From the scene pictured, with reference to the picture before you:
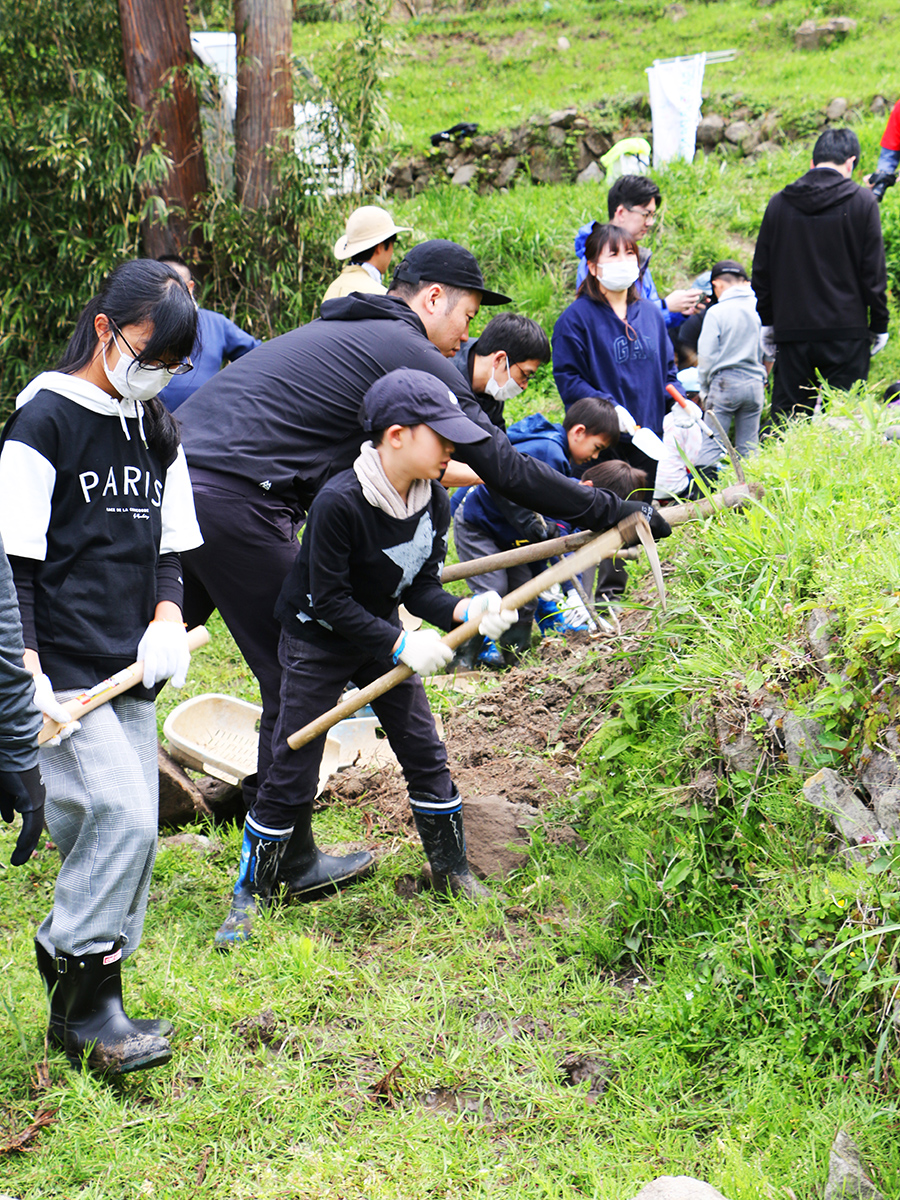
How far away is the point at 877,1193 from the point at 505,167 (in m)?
11.2

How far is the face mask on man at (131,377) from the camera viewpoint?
2.42 m

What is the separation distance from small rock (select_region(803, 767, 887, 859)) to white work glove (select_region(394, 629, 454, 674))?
100 centimetres

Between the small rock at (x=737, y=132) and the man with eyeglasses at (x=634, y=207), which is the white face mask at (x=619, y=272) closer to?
the man with eyeglasses at (x=634, y=207)

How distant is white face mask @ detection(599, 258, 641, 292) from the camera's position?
4867 mm

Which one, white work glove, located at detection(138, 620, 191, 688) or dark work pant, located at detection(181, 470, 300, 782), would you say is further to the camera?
dark work pant, located at detection(181, 470, 300, 782)

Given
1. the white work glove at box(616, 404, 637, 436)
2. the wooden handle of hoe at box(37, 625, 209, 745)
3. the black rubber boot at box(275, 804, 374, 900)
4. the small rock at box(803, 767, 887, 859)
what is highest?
the white work glove at box(616, 404, 637, 436)

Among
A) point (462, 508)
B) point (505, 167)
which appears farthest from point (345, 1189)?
point (505, 167)

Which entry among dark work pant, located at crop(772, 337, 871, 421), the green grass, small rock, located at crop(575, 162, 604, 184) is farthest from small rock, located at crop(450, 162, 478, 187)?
dark work pant, located at crop(772, 337, 871, 421)

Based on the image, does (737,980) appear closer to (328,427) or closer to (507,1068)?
(507,1068)

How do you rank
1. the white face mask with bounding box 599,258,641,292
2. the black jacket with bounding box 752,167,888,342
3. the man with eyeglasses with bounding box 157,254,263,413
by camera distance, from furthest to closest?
the black jacket with bounding box 752,167,888,342 → the man with eyeglasses with bounding box 157,254,263,413 → the white face mask with bounding box 599,258,641,292

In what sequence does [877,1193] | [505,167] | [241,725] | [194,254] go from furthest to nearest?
[505,167] → [194,254] → [241,725] → [877,1193]

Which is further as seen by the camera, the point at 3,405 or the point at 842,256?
the point at 3,405

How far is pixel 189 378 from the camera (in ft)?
16.5

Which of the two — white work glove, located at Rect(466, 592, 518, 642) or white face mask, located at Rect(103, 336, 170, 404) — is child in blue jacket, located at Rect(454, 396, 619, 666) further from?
white face mask, located at Rect(103, 336, 170, 404)
